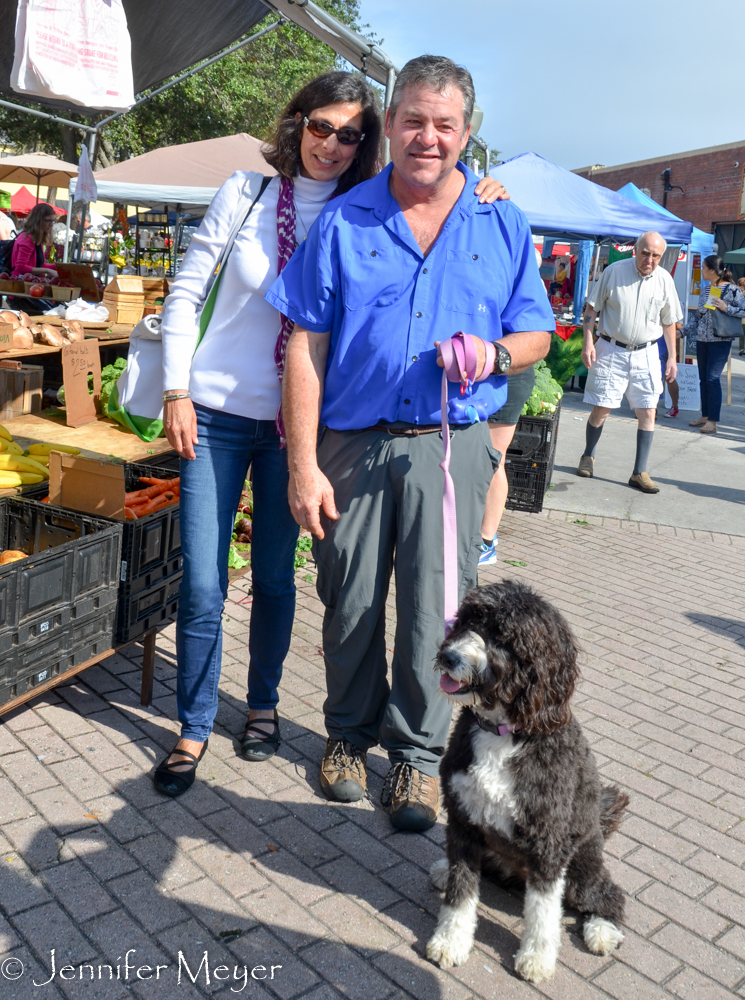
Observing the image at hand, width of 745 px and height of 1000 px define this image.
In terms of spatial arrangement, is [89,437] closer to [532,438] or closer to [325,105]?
[325,105]

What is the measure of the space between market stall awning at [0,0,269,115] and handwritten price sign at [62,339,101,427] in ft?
5.78

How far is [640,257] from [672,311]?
0.62 meters

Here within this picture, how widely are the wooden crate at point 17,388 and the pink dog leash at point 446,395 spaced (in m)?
4.31

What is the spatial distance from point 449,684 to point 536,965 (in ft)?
2.85

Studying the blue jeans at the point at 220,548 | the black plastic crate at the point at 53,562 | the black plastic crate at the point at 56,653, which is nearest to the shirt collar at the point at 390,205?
the blue jeans at the point at 220,548

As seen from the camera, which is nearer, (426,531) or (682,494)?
(426,531)

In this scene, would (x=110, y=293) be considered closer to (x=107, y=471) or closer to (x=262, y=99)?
(x=107, y=471)

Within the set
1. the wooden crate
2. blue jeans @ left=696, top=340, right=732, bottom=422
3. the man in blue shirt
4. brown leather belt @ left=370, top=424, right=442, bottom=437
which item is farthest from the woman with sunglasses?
blue jeans @ left=696, top=340, right=732, bottom=422

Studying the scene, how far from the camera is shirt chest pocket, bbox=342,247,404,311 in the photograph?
2.65 meters

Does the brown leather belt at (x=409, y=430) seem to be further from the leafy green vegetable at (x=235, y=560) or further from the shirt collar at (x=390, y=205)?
the leafy green vegetable at (x=235, y=560)

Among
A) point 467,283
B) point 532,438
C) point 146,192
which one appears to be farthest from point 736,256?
point 467,283

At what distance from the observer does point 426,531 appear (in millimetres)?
2820

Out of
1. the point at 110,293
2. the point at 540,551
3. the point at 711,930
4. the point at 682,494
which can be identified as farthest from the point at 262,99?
the point at 711,930

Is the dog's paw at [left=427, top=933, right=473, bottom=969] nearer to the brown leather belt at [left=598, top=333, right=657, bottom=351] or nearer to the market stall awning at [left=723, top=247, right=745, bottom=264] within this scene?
the brown leather belt at [left=598, top=333, right=657, bottom=351]
